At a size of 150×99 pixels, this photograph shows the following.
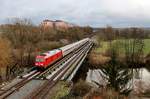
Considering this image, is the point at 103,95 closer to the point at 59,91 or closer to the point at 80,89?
the point at 80,89

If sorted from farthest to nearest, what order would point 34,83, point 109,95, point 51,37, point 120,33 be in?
point 120,33 → point 51,37 → point 34,83 → point 109,95

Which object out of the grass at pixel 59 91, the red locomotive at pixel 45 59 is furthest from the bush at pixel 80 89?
the red locomotive at pixel 45 59

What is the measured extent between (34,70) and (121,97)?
816 inches

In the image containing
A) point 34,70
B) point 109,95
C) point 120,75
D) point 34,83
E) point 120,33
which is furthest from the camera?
point 120,33

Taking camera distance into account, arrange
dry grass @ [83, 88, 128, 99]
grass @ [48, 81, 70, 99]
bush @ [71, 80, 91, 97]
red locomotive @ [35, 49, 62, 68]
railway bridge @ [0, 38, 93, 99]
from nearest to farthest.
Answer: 1. dry grass @ [83, 88, 128, 99]
2. railway bridge @ [0, 38, 93, 99]
3. grass @ [48, 81, 70, 99]
4. bush @ [71, 80, 91, 97]
5. red locomotive @ [35, 49, 62, 68]

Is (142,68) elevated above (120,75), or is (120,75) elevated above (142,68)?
(120,75)

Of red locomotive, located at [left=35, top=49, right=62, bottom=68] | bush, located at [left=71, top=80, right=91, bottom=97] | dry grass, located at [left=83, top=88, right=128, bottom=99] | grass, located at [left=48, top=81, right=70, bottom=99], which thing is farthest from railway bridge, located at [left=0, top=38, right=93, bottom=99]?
dry grass, located at [left=83, top=88, right=128, bottom=99]

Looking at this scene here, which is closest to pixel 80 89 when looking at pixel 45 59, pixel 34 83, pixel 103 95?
pixel 103 95

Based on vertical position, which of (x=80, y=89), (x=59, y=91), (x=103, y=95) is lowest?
(x=59, y=91)

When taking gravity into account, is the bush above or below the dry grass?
below

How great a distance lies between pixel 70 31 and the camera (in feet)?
536

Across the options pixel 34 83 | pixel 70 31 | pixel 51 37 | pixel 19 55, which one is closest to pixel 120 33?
pixel 70 31

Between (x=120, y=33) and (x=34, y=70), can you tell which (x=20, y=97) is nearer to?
(x=34, y=70)

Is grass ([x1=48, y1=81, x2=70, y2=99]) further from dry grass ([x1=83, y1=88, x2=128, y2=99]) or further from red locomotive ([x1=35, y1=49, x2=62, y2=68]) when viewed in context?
red locomotive ([x1=35, y1=49, x2=62, y2=68])
